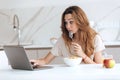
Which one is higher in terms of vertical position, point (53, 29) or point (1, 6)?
point (1, 6)

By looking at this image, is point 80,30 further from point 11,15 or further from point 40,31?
point 11,15

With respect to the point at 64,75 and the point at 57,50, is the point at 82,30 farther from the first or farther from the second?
the point at 64,75

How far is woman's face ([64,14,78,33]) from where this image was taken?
252 centimetres

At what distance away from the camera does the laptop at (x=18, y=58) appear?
70.1 inches

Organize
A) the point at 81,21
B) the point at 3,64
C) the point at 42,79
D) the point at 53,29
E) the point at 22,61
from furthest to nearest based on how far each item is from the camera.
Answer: the point at 53,29, the point at 81,21, the point at 3,64, the point at 22,61, the point at 42,79

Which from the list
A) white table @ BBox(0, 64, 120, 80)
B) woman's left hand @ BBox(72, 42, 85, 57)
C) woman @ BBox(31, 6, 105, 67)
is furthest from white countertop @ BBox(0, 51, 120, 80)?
woman @ BBox(31, 6, 105, 67)

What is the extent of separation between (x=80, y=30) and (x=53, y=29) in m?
1.84

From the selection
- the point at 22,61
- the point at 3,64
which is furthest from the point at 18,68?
the point at 3,64

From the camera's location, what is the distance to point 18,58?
1848 mm

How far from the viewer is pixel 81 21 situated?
2.54 m

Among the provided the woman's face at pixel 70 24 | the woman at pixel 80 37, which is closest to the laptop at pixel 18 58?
the woman at pixel 80 37

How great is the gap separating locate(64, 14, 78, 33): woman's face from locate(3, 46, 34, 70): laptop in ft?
2.50

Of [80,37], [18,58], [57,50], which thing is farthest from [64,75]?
[57,50]

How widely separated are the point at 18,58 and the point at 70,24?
0.82 meters
